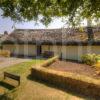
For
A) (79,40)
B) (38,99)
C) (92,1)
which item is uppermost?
(92,1)

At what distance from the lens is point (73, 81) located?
59.7ft

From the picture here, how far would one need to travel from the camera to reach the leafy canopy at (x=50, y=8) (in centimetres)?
1405

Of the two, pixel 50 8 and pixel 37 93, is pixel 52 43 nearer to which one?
pixel 37 93

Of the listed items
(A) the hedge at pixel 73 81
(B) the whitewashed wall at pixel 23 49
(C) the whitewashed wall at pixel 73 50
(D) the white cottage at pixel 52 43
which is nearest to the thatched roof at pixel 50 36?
(D) the white cottage at pixel 52 43

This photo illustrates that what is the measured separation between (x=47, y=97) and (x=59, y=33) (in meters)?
31.2

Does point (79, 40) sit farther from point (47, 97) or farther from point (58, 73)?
point (47, 97)

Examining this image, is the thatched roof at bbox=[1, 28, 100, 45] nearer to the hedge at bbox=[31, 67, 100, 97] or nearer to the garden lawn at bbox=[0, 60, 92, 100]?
the hedge at bbox=[31, 67, 100, 97]

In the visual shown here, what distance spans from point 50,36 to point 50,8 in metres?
31.7

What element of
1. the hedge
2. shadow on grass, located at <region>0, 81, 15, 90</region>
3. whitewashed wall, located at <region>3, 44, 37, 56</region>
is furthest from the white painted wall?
shadow on grass, located at <region>0, 81, 15, 90</region>

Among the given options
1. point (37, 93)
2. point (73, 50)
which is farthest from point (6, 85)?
point (73, 50)

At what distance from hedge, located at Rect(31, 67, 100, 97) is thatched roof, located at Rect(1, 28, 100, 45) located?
18587 millimetres

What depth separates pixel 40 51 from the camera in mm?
49219

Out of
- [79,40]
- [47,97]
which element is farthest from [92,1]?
[79,40]

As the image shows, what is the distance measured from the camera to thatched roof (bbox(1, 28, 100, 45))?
41.6 m
